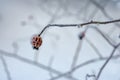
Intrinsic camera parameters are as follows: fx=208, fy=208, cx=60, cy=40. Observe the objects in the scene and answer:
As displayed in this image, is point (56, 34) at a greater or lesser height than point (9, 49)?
greater

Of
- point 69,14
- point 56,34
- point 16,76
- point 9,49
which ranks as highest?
point 69,14

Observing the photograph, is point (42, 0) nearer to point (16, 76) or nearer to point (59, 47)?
point (59, 47)

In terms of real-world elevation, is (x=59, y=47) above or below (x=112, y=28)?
below

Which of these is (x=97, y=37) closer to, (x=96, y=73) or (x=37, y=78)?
(x=96, y=73)

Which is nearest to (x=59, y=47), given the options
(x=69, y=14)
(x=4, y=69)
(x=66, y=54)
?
(x=66, y=54)

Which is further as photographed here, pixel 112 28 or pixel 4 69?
pixel 112 28

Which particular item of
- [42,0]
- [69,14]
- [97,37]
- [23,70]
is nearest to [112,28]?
[97,37]
